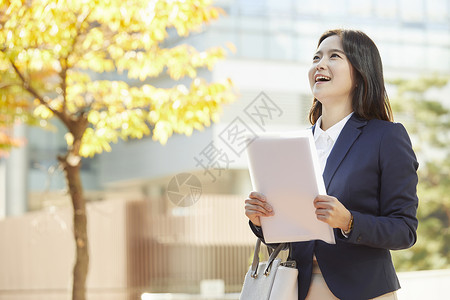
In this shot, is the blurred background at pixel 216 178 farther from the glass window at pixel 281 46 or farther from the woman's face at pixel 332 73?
the woman's face at pixel 332 73

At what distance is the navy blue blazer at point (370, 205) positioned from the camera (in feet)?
5.23

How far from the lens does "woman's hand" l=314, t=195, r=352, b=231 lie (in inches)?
58.9

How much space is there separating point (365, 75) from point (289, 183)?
350 mm

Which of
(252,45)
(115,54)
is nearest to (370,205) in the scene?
(115,54)

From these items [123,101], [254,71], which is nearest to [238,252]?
A: [123,101]

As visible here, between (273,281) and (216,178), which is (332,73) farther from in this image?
(216,178)

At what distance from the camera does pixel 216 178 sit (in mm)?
13281

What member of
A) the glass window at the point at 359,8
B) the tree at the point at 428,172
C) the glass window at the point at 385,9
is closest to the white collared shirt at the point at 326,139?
the tree at the point at 428,172

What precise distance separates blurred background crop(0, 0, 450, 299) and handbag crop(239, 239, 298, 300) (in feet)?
6.26

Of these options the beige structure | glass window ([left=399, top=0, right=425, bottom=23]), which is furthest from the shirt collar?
glass window ([left=399, top=0, right=425, bottom=23])

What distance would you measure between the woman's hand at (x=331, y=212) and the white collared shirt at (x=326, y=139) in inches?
8.5

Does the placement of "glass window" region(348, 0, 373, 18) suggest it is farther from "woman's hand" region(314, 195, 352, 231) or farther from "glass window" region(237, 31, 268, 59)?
"woman's hand" region(314, 195, 352, 231)

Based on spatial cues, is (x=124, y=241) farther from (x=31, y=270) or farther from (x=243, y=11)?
(x=243, y=11)

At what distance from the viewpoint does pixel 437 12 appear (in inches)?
750
